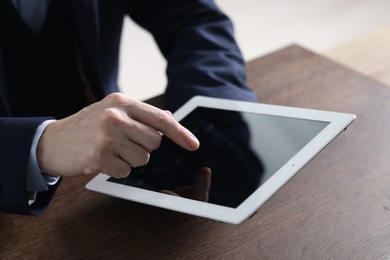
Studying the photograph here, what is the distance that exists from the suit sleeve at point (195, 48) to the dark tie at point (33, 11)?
0.20 m

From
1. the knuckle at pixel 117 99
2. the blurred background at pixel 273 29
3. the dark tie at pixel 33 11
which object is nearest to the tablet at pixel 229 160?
the knuckle at pixel 117 99

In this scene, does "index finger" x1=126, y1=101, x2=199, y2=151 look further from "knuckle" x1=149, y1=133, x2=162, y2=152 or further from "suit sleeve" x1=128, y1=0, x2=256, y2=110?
"suit sleeve" x1=128, y1=0, x2=256, y2=110

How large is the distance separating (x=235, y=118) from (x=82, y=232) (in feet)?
0.88

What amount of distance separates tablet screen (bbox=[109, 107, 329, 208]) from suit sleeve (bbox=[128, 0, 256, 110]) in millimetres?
100

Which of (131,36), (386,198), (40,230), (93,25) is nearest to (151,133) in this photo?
(40,230)

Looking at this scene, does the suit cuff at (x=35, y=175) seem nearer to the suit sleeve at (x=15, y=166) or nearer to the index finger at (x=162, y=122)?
the suit sleeve at (x=15, y=166)

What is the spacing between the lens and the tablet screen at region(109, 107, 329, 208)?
65 centimetres

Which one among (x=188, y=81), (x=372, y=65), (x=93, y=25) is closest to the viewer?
(x=188, y=81)

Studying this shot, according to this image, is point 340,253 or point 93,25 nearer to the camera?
point 340,253

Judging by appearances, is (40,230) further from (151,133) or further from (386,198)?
(386,198)

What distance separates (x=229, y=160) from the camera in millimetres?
704

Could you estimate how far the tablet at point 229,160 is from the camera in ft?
2.04

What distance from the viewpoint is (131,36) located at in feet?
8.36

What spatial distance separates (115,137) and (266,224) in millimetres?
218
